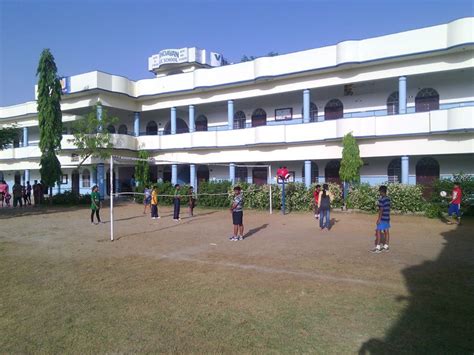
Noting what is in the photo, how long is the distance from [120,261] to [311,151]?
51.7ft

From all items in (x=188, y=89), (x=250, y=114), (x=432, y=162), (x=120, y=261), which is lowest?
(x=120, y=261)

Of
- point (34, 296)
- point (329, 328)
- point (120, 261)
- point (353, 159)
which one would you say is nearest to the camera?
point (329, 328)

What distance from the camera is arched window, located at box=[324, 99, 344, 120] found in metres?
23.3

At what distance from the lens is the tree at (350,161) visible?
64.1ft

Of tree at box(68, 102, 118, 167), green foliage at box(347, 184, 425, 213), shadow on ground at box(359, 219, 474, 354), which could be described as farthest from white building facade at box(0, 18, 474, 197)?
shadow on ground at box(359, 219, 474, 354)

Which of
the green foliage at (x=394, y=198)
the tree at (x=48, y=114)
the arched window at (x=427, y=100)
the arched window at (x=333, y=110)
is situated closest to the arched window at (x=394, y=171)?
the arched window at (x=427, y=100)

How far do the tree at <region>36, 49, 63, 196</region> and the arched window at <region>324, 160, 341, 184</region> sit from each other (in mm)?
18081

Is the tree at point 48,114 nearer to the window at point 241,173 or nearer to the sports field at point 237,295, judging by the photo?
the window at point 241,173

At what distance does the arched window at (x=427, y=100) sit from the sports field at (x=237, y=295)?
11.3 meters

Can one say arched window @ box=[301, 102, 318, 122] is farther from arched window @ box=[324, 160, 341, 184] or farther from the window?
the window

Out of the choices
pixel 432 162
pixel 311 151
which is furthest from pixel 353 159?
pixel 432 162

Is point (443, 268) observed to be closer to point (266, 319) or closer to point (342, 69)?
point (266, 319)

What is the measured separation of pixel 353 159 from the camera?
64.1 feet

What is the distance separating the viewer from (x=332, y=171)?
78.2ft
